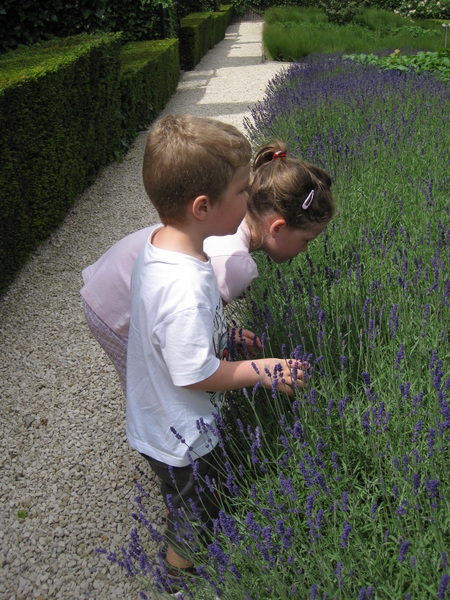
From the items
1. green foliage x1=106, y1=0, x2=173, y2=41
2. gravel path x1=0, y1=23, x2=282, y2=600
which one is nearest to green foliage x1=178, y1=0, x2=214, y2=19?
green foliage x1=106, y1=0, x2=173, y2=41

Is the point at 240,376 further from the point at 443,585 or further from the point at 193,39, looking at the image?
the point at 193,39

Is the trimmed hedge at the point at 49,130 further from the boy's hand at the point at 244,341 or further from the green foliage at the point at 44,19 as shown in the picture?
the boy's hand at the point at 244,341

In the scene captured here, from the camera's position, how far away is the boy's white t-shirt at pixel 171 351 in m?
1.52

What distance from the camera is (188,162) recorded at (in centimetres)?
160

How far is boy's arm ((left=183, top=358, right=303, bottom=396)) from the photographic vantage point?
1.59 metres

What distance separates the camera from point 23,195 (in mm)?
4570

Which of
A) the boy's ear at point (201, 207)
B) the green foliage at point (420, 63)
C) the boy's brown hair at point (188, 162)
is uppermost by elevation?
the boy's brown hair at point (188, 162)

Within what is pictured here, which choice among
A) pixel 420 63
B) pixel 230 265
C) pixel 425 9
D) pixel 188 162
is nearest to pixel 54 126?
pixel 230 265

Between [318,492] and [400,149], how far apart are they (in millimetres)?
3459

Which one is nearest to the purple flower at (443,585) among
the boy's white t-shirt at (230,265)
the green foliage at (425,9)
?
the boy's white t-shirt at (230,265)

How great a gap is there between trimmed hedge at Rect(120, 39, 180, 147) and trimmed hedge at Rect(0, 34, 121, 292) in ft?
2.02

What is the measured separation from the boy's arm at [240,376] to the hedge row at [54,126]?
10.2ft

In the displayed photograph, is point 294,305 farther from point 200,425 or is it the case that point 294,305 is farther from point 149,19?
point 149,19

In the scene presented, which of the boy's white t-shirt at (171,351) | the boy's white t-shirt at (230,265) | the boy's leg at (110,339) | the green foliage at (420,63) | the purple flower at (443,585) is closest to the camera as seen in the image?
the purple flower at (443,585)
